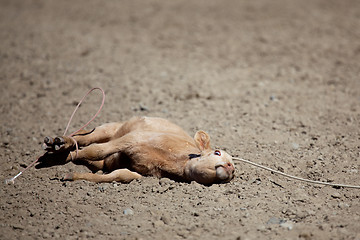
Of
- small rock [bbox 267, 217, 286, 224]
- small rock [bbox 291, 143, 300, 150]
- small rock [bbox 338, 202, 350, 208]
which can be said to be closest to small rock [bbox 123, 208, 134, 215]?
small rock [bbox 267, 217, 286, 224]

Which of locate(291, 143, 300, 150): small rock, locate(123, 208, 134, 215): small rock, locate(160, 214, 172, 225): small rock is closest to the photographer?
locate(160, 214, 172, 225): small rock

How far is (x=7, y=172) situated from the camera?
14.0 ft

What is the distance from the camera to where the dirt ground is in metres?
3.54

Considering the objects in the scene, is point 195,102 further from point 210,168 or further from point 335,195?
point 335,195

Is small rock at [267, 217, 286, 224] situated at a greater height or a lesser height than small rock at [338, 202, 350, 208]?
greater

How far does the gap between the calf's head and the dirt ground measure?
10 centimetres

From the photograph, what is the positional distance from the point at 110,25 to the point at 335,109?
19.0 ft

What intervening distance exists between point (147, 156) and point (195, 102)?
7.10 feet

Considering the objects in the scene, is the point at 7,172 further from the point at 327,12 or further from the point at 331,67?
the point at 327,12

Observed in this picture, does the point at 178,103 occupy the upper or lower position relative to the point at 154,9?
lower

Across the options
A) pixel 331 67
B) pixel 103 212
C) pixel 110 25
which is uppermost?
pixel 110 25

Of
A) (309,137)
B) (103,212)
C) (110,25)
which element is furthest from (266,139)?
(110,25)

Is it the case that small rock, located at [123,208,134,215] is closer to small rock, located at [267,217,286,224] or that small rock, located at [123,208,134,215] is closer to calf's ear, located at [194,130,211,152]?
calf's ear, located at [194,130,211,152]

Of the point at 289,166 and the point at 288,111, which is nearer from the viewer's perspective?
the point at 289,166
